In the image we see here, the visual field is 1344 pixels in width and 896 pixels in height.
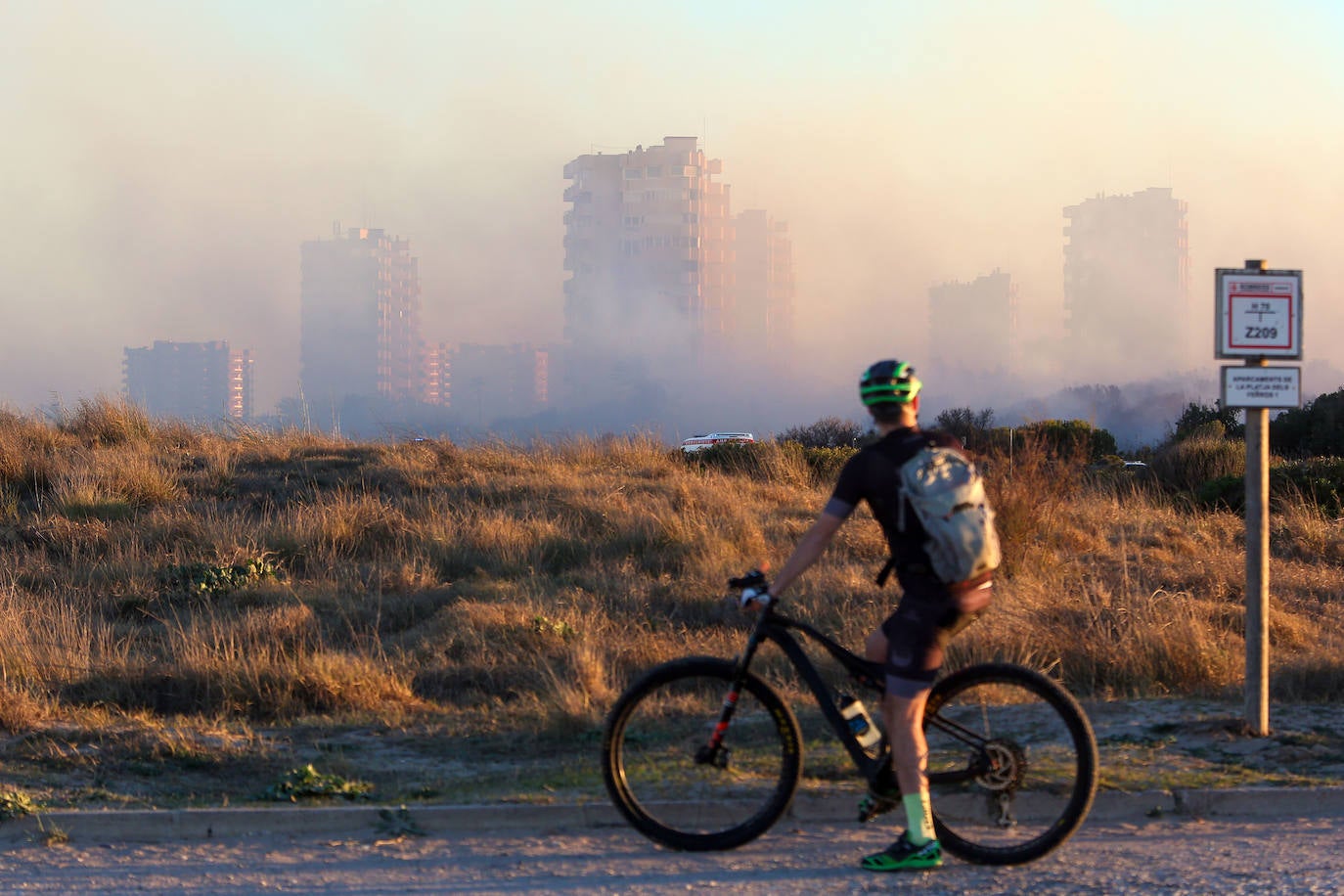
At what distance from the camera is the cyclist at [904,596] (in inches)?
180

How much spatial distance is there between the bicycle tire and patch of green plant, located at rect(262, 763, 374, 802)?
1.48m

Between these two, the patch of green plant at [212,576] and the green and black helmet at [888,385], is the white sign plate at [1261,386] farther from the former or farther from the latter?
the patch of green plant at [212,576]

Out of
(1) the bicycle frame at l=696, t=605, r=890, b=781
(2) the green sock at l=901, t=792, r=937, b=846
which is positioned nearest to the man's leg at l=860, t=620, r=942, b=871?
(2) the green sock at l=901, t=792, r=937, b=846

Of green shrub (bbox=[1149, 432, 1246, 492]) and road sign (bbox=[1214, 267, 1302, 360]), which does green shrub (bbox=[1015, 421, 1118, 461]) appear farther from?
road sign (bbox=[1214, 267, 1302, 360])

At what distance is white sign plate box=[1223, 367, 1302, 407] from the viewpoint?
6.32 meters

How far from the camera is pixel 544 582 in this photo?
472 inches

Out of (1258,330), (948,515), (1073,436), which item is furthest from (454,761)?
(1073,436)

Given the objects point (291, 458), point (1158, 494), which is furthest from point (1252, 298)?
point (291, 458)

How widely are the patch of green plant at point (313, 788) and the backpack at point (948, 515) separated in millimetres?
3067

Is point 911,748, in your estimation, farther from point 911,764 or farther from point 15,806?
point 15,806

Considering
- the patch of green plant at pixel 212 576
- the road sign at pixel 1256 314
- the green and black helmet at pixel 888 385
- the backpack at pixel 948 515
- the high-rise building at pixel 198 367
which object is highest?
the high-rise building at pixel 198 367

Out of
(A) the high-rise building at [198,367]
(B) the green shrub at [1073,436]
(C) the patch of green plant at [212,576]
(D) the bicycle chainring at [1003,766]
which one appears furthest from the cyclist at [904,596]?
(A) the high-rise building at [198,367]

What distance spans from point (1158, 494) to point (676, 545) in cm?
977

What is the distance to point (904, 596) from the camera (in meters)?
4.60
